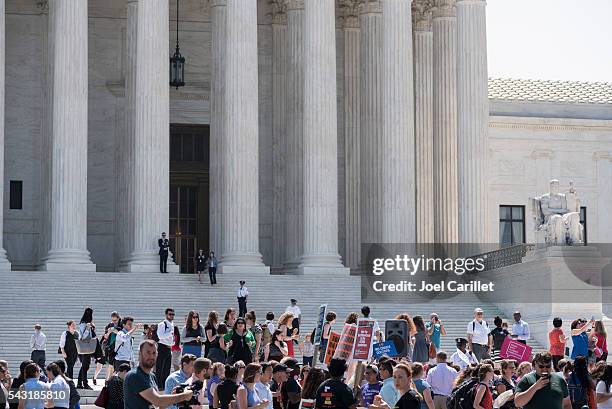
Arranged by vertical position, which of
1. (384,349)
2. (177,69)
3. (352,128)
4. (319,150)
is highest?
(177,69)

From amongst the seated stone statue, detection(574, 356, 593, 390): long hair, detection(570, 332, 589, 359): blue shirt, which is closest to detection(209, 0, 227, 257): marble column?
the seated stone statue

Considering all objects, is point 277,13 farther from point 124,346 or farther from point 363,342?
point 363,342

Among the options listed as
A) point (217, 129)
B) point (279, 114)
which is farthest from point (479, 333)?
point (279, 114)

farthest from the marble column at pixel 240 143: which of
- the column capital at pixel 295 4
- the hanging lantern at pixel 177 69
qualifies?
the column capital at pixel 295 4

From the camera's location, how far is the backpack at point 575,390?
74.1ft

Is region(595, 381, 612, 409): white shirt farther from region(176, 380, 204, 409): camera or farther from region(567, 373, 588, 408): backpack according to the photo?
region(176, 380, 204, 409): camera

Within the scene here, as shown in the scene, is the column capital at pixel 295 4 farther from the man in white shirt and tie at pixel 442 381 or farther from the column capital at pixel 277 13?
the man in white shirt and tie at pixel 442 381

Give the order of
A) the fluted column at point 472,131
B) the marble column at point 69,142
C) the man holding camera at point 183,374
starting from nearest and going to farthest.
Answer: the man holding camera at point 183,374 < the marble column at point 69,142 < the fluted column at point 472,131

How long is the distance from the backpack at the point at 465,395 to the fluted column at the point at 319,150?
34.0 meters

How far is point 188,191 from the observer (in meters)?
63.4

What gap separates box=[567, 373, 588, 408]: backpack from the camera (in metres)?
22.6

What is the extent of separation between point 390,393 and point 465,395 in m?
1.18

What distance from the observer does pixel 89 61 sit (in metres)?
61.7

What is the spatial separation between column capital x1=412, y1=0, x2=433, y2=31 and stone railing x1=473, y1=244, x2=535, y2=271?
41.7 feet
